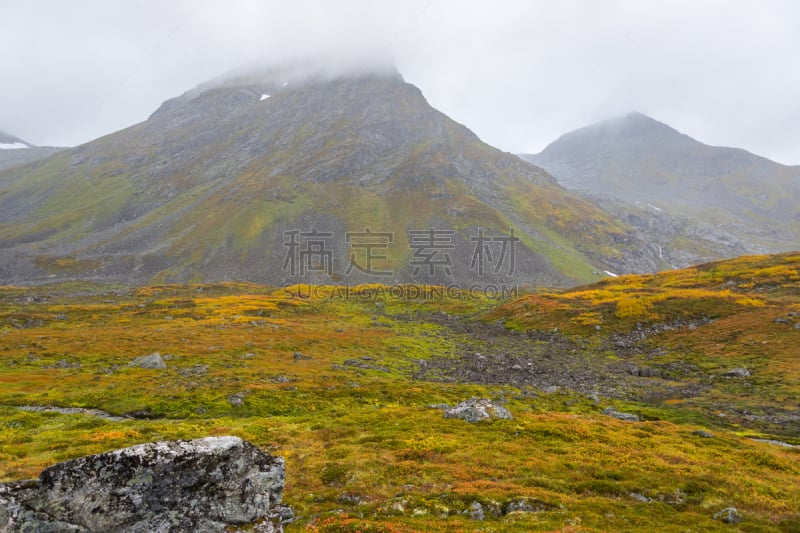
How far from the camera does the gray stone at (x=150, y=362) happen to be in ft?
147

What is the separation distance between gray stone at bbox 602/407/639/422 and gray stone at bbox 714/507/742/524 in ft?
59.1

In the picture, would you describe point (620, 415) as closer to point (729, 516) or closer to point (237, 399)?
point (729, 516)

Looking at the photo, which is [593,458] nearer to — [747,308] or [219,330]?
[747,308]

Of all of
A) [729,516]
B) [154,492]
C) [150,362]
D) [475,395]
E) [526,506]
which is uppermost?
[154,492]

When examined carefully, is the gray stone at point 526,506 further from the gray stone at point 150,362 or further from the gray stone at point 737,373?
the gray stone at point 150,362

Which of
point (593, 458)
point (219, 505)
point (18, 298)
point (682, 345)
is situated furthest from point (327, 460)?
point (18, 298)

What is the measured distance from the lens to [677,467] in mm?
19719

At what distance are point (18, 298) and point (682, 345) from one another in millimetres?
163683

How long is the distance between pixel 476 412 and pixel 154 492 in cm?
2297

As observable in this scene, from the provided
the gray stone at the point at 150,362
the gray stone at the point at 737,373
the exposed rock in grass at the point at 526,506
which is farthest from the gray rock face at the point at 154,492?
the gray stone at the point at 737,373

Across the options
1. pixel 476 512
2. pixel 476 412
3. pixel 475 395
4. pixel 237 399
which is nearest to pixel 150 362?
pixel 237 399

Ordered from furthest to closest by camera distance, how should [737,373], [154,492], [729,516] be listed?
[737,373], [729,516], [154,492]

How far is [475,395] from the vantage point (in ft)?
128

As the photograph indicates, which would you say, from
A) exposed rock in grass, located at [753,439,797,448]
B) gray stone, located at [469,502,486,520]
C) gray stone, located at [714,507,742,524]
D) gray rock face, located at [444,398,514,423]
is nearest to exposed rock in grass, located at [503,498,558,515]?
gray stone, located at [469,502,486,520]
